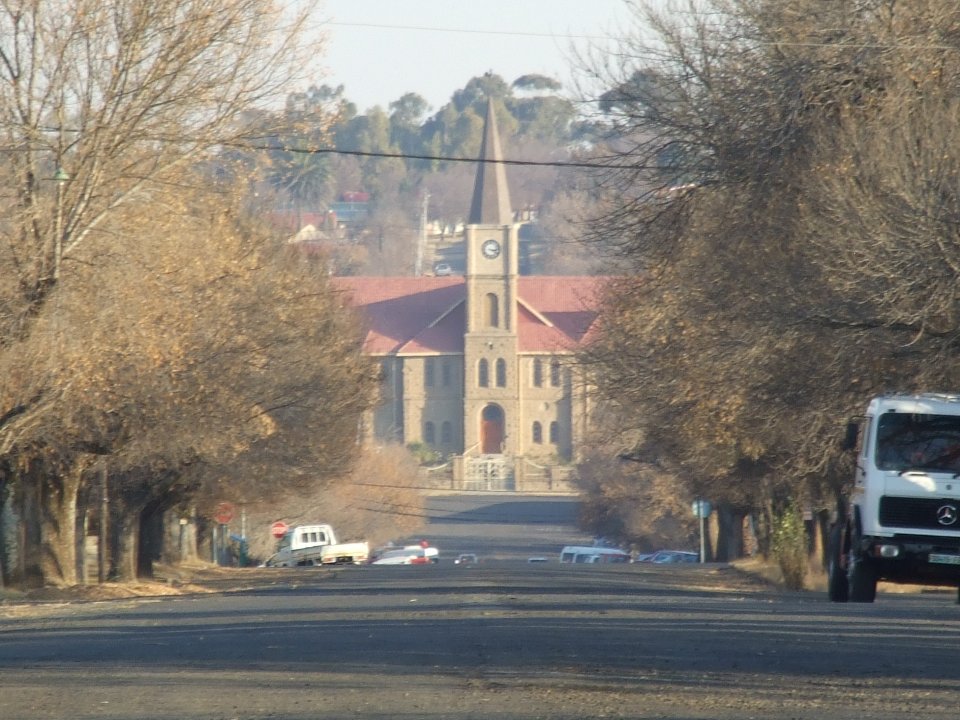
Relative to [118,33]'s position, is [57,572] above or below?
below

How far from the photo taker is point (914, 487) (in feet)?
58.4

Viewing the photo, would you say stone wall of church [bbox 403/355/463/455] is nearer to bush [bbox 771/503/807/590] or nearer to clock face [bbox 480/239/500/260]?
clock face [bbox 480/239/500/260]

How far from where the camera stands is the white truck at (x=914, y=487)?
58.2 feet

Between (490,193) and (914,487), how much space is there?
11948 centimetres

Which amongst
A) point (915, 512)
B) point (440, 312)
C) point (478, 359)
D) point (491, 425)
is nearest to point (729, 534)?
point (915, 512)

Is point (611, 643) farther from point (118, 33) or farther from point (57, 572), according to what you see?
point (57, 572)

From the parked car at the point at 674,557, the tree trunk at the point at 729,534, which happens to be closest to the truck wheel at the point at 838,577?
the tree trunk at the point at 729,534

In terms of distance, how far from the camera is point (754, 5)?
2270 cm

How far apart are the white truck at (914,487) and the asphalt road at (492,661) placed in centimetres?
68

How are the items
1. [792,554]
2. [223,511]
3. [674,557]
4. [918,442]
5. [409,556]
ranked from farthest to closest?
[409,556] < [674,557] < [223,511] < [792,554] < [918,442]

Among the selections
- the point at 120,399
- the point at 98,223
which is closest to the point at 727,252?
the point at 98,223

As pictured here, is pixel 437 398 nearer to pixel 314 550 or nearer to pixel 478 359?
pixel 478 359

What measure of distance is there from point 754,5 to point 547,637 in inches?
481

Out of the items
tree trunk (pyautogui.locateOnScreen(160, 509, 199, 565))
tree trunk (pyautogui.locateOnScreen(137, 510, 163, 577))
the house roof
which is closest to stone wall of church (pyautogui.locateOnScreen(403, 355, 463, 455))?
the house roof
